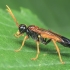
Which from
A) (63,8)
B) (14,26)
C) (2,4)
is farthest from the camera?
(63,8)

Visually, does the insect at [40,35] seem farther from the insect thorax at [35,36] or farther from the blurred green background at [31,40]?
the blurred green background at [31,40]

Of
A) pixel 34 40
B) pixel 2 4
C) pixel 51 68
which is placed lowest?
pixel 51 68

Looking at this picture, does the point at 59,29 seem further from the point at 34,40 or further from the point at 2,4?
the point at 34,40

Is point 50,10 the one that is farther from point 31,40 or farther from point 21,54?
point 21,54

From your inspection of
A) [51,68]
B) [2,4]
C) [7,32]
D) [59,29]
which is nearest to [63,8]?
[59,29]

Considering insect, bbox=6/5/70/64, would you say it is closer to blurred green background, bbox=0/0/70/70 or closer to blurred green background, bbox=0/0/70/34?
blurred green background, bbox=0/0/70/70

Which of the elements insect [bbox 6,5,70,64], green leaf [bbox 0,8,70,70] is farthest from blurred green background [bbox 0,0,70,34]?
insect [bbox 6,5,70,64]

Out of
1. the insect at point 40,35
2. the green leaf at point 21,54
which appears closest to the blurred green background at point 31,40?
the green leaf at point 21,54

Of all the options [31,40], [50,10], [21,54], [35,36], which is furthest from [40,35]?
[50,10]

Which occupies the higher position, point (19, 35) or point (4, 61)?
point (19, 35)
